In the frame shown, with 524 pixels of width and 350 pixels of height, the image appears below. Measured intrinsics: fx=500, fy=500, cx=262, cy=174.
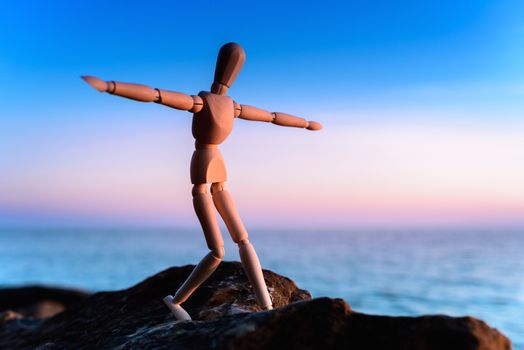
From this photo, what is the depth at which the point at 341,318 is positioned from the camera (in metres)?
3.79

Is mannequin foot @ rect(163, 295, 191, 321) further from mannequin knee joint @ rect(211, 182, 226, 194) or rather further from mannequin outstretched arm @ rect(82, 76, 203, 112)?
mannequin outstretched arm @ rect(82, 76, 203, 112)

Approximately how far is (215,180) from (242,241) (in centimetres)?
72

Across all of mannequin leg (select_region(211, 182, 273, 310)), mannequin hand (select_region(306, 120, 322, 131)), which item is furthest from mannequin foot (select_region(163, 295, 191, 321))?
mannequin hand (select_region(306, 120, 322, 131))

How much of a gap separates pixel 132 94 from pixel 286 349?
2490 millimetres

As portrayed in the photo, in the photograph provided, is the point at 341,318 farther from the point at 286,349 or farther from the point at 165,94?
the point at 165,94

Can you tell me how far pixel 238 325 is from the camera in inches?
152

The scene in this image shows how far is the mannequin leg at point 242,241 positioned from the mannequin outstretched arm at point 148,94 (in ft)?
3.11

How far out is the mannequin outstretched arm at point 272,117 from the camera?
5609 mm

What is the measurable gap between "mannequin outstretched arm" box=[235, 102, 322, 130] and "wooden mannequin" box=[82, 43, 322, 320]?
84 millimetres

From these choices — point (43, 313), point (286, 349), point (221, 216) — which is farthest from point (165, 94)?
point (43, 313)

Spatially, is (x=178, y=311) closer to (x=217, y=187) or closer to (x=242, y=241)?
(x=242, y=241)

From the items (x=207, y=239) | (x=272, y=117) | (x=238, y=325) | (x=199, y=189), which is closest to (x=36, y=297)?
(x=207, y=239)

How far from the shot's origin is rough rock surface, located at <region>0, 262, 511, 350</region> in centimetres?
354

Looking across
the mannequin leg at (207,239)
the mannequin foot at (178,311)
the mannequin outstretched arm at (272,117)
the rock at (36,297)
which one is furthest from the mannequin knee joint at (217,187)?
the rock at (36,297)
